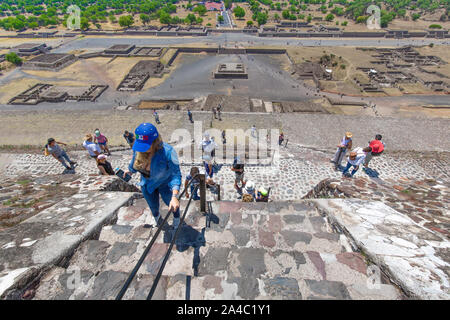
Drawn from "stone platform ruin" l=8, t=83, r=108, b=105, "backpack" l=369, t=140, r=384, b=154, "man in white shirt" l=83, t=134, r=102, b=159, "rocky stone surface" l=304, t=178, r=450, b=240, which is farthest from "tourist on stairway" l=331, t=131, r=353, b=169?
"stone platform ruin" l=8, t=83, r=108, b=105

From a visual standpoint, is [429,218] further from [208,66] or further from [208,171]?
[208,66]

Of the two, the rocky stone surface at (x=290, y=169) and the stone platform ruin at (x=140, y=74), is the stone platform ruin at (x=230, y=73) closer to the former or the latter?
the stone platform ruin at (x=140, y=74)

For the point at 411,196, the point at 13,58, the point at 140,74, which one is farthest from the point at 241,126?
the point at 13,58

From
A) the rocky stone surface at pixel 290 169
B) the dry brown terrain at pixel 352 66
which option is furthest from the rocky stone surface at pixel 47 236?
the dry brown terrain at pixel 352 66

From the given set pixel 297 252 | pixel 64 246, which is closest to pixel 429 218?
pixel 297 252

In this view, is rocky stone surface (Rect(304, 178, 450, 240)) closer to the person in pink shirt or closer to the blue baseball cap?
the blue baseball cap

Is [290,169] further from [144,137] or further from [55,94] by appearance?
[55,94]
